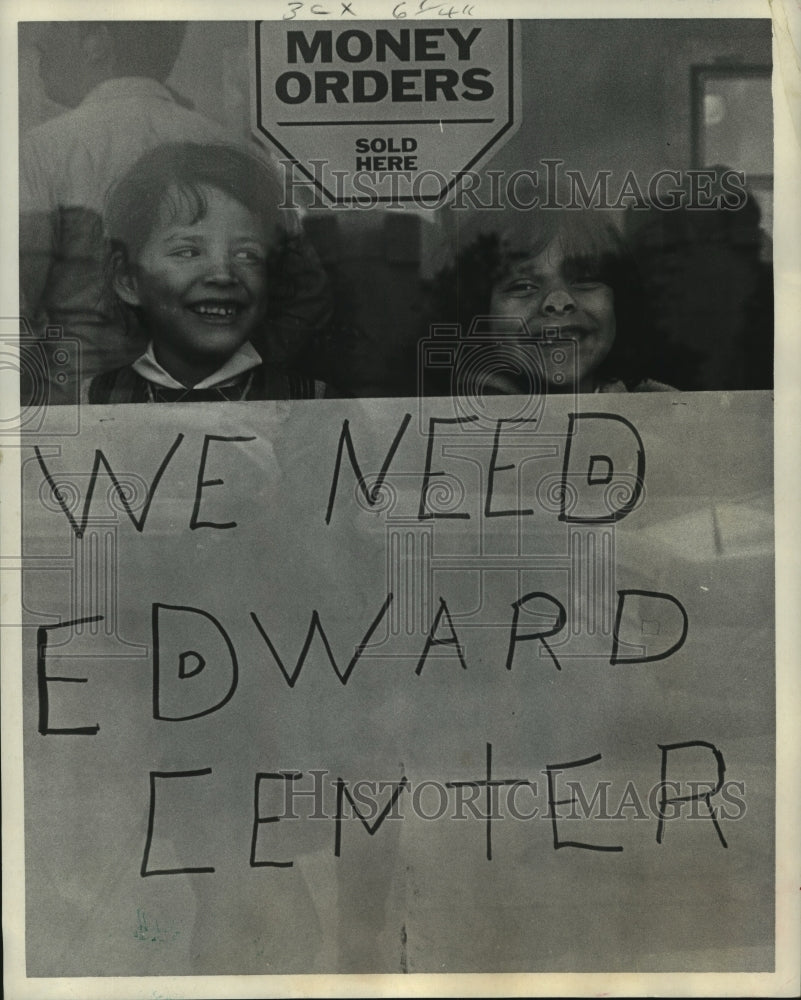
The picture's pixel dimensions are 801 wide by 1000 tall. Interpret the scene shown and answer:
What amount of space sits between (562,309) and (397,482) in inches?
28.5

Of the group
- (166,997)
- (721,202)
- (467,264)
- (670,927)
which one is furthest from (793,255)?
(166,997)

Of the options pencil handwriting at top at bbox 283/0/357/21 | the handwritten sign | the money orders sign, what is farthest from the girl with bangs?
pencil handwriting at top at bbox 283/0/357/21

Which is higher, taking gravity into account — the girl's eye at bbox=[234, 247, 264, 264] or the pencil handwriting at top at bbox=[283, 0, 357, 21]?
the pencil handwriting at top at bbox=[283, 0, 357, 21]

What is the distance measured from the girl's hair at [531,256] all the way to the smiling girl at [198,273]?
1.61 ft

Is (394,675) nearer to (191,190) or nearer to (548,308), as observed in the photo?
(548,308)

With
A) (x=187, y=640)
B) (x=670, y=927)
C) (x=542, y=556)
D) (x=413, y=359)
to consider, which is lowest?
(x=670, y=927)

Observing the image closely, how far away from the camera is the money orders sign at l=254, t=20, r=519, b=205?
3.49 m

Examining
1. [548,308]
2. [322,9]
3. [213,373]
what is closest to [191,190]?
[213,373]

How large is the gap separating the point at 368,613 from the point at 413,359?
2.56 feet

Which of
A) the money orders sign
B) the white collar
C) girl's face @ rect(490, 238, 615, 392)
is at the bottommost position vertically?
the white collar

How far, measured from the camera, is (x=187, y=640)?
353 centimetres

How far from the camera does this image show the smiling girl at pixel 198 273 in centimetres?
348

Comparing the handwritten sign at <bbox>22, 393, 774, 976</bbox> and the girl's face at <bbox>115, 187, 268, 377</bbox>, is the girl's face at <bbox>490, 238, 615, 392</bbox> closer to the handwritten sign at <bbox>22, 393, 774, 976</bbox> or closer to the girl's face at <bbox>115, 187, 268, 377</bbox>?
the handwritten sign at <bbox>22, 393, 774, 976</bbox>

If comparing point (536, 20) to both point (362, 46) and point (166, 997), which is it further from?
point (166, 997)
